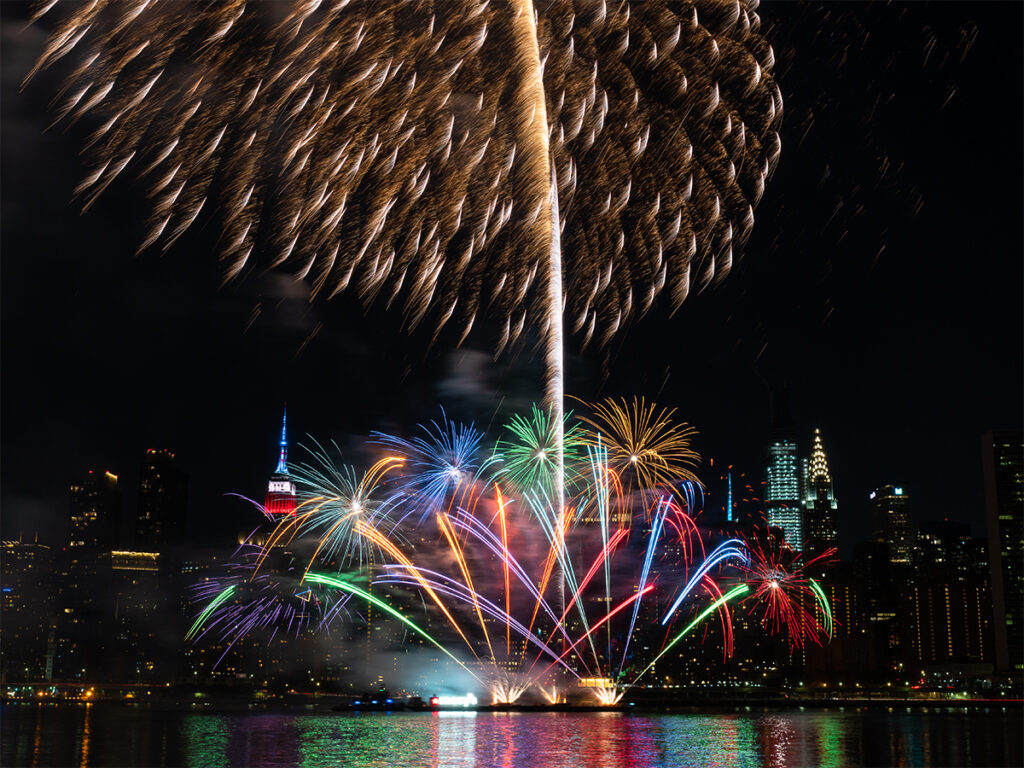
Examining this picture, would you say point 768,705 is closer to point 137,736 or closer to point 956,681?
point 137,736

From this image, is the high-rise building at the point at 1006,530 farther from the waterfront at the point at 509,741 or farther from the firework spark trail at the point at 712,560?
the firework spark trail at the point at 712,560

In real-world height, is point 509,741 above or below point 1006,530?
below

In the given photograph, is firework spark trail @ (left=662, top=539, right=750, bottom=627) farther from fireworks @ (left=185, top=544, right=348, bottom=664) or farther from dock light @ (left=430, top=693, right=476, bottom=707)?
dock light @ (left=430, top=693, right=476, bottom=707)

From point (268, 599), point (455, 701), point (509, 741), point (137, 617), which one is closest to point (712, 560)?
point (509, 741)

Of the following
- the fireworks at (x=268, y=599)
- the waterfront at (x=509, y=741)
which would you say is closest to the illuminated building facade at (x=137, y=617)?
the fireworks at (x=268, y=599)

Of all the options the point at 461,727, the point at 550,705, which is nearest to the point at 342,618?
the point at 550,705

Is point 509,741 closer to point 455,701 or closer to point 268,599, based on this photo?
point 455,701
